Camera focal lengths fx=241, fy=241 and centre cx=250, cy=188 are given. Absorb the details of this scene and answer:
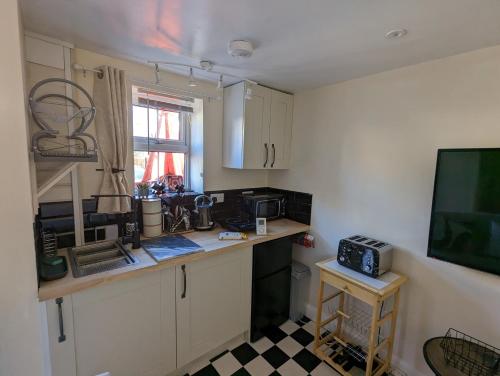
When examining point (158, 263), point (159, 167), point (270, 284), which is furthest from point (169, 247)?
point (270, 284)

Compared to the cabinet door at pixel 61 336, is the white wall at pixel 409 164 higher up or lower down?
higher up

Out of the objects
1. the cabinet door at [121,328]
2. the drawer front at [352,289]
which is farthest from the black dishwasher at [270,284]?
the cabinet door at [121,328]

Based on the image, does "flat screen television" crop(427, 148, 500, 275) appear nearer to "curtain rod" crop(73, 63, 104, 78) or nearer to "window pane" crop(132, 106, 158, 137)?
"window pane" crop(132, 106, 158, 137)

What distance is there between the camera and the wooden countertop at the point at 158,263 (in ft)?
3.83

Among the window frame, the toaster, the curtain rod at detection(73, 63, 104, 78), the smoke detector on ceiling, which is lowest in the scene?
the toaster

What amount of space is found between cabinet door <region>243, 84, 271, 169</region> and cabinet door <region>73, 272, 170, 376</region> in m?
1.27

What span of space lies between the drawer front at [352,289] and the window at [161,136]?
5.01ft

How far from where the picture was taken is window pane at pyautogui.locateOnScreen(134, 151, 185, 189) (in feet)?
6.70

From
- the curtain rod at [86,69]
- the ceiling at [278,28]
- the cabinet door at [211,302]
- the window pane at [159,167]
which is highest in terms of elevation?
the ceiling at [278,28]

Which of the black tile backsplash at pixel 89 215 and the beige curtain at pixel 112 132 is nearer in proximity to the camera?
the black tile backsplash at pixel 89 215

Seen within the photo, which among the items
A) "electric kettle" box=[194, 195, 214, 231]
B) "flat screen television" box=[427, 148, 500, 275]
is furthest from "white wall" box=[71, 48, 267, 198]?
"flat screen television" box=[427, 148, 500, 275]

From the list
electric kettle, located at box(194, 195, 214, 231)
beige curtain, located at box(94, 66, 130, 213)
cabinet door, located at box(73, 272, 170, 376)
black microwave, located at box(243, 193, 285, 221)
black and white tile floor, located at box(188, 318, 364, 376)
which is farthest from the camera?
black microwave, located at box(243, 193, 285, 221)

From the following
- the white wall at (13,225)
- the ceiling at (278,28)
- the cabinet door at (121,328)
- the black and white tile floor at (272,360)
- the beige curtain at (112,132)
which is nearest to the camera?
the white wall at (13,225)

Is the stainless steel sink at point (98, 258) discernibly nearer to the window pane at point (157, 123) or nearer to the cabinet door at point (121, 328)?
the cabinet door at point (121, 328)
